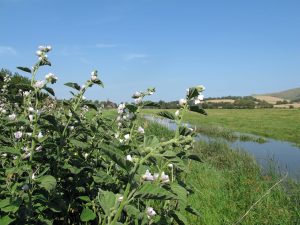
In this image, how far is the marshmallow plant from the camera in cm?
218

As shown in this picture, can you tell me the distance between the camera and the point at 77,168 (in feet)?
10.2

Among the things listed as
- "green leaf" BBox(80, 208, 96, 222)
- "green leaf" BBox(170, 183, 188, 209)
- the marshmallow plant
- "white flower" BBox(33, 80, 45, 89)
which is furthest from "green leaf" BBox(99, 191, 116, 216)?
"white flower" BBox(33, 80, 45, 89)

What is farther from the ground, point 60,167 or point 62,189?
point 60,167

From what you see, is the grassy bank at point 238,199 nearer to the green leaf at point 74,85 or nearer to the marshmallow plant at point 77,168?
the marshmallow plant at point 77,168

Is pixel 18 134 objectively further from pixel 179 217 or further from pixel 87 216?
pixel 179 217

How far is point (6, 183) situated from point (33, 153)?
14.7 inches

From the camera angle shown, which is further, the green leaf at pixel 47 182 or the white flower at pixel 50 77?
the white flower at pixel 50 77

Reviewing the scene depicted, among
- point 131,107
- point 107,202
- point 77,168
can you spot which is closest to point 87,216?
point 77,168

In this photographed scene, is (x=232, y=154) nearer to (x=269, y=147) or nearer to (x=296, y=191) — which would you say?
(x=296, y=191)

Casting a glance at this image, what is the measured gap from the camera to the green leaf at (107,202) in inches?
68.6

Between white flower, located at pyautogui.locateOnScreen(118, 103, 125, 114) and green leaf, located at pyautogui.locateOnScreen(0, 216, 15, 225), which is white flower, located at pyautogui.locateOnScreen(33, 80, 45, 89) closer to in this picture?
white flower, located at pyautogui.locateOnScreen(118, 103, 125, 114)

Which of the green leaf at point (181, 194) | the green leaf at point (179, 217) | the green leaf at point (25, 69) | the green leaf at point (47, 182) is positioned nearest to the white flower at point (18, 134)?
the green leaf at point (25, 69)

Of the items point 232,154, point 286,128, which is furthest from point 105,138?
point 286,128

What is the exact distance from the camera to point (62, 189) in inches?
132
